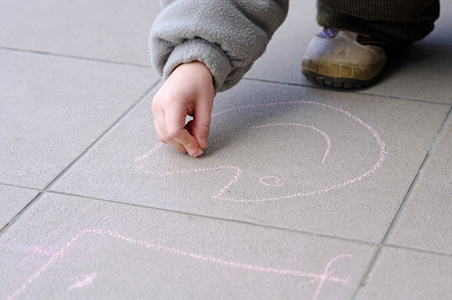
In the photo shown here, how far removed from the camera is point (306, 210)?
115 centimetres

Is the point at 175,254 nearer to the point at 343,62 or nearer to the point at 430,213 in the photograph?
the point at 430,213

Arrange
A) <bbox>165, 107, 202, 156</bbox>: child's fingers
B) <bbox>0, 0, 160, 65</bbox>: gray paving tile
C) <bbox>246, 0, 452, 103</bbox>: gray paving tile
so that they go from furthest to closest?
<bbox>0, 0, 160, 65</bbox>: gray paving tile < <bbox>246, 0, 452, 103</bbox>: gray paving tile < <bbox>165, 107, 202, 156</bbox>: child's fingers

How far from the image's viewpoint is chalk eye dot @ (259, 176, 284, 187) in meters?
1.23

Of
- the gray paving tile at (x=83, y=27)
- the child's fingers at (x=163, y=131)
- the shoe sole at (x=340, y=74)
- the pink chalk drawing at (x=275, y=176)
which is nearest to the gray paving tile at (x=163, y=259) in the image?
the pink chalk drawing at (x=275, y=176)

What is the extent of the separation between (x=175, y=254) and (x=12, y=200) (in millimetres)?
393

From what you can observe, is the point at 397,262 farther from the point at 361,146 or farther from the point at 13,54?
the point at 13,54

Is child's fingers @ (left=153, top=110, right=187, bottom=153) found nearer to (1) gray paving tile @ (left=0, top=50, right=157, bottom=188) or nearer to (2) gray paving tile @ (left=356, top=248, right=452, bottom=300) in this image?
(1) gray paving tile @ (left=0, top=50, right=157, bottom=188)

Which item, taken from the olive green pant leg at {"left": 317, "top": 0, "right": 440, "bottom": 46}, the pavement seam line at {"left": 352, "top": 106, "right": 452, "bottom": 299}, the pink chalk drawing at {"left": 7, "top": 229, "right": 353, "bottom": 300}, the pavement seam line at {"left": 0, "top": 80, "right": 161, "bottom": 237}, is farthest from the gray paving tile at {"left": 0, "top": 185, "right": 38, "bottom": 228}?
the olive green pant leg at {"left": 317, "top": 0, "right": 440, "bottom": 46}

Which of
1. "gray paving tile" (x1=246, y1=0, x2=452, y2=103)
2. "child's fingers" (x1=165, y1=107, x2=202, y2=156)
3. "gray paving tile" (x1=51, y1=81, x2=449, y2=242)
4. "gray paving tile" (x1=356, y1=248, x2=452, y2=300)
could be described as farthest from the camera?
"gray paving tile" (x1=246, y1=0, x2=452, y2=103)

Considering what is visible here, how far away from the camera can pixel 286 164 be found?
1299mm

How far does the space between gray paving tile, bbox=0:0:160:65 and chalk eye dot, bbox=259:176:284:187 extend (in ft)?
2.43

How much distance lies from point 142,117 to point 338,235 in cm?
65

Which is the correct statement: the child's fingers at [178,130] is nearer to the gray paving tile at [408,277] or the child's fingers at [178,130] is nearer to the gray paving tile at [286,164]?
the gray paving tile at [286,164]

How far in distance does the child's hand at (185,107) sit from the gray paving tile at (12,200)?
0.31 meters
